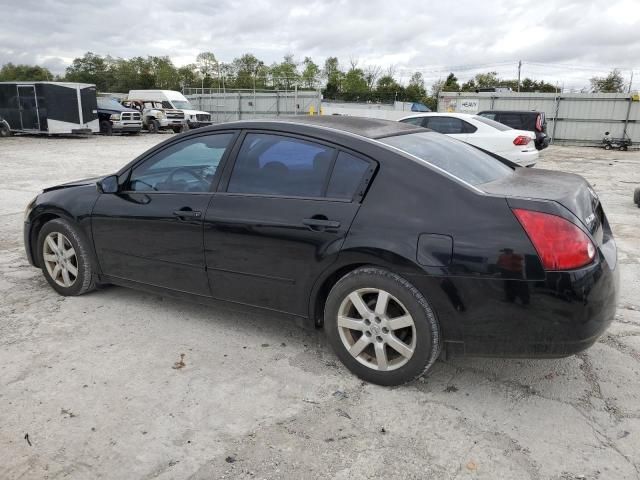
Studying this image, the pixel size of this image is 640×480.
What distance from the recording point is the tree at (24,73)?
79812 millimetres

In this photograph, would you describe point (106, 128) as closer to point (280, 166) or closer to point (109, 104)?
point (109, 104)

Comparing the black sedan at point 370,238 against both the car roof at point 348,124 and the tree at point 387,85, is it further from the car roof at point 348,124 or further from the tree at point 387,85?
the tree at point 387,85

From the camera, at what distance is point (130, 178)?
3918 mm

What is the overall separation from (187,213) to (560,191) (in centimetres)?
230

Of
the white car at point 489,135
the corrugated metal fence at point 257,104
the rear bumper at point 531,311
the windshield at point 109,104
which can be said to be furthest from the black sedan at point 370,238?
the corrugated metal fence at point 257,104

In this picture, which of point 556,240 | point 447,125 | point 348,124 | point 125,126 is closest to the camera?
point 556,240

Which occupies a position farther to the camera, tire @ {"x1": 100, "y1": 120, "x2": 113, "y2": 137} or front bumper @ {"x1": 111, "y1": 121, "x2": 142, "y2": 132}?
tire @ {"x1": 100, "y1": 120, "x2": 113, "y2": 137}

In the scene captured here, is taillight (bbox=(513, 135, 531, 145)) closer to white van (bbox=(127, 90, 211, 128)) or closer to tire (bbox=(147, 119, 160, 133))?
white van (bbox=(127, 90, 211, 128))

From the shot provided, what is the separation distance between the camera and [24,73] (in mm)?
83312

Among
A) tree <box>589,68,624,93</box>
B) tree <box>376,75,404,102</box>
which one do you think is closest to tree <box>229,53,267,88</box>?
tree <box>376,75,404,102</box>

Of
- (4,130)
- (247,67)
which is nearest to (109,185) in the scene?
(4,130)

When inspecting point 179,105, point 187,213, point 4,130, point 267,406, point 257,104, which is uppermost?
point 257,104

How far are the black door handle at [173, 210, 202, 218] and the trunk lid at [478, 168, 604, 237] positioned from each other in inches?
70.8

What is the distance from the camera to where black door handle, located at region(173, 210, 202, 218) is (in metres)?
3.43
